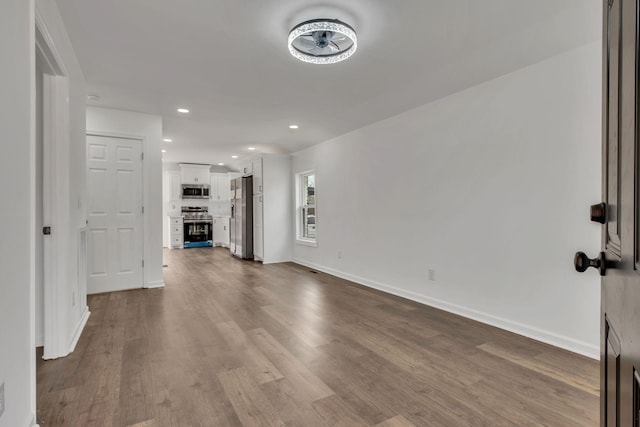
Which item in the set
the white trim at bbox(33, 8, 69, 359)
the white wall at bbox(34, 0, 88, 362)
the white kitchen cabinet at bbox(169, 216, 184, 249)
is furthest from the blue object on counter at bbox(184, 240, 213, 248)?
the white trim at bbox(33, 8, 69, 359)

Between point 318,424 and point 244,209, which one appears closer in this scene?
point 318,424

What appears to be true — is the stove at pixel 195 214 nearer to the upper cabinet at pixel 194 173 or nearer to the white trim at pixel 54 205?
the upper cabinet at pixel 194 173

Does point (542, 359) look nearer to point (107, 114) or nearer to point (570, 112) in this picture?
point (570, 112)

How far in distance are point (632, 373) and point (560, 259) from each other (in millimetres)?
2444

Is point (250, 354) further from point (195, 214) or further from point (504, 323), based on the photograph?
point (195, 214)

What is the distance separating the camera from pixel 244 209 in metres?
7.15

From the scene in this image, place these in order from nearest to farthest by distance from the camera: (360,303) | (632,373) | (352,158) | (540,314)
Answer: (632,373) < (540,314) < (360,303) < (352,158)

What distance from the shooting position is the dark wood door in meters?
0.59

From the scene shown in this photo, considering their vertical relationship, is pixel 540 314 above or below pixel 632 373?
below

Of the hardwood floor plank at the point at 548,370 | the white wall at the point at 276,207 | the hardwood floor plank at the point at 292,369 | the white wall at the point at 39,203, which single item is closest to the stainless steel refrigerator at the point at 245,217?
the white wall at the point at 276,207

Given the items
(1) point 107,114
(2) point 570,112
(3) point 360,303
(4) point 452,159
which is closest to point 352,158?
(4) point 452,159

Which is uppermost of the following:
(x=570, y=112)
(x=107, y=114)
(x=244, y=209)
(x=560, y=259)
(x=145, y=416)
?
(x=107, y=114)

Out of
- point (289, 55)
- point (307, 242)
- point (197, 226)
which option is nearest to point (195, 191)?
point (197, 226)

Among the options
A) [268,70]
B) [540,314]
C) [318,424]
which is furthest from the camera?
[268,70]
